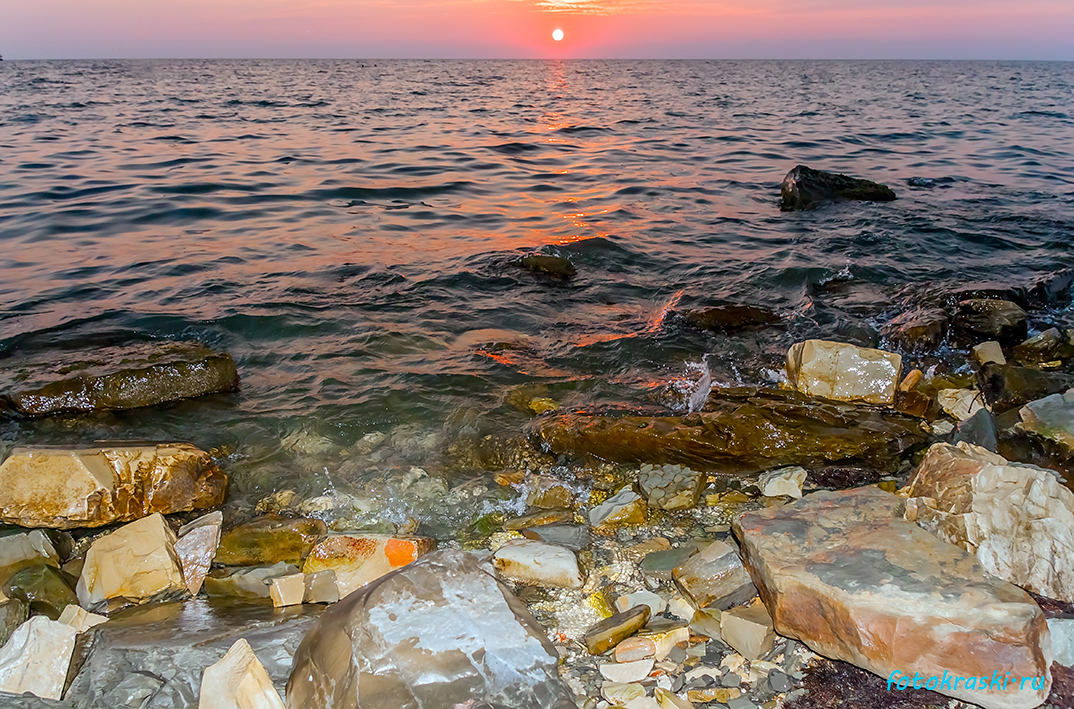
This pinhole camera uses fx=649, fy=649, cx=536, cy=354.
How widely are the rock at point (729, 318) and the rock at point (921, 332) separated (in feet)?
3.53

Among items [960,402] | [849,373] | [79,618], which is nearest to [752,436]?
[849,373]

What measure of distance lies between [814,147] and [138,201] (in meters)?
16.1

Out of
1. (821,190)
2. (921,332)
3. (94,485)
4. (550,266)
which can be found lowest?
(94,485)

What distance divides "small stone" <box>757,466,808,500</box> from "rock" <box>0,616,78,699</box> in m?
3.48

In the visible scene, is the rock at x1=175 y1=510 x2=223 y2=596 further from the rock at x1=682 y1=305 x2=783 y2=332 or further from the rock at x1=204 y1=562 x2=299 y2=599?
the rock at x1=682 y1=305 x2=783 y2=332

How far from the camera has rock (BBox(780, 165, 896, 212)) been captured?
1147 centimetres

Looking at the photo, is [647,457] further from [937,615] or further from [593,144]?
[593,144]

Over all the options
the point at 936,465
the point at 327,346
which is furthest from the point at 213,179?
the point at 936,465

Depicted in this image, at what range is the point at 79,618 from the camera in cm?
280

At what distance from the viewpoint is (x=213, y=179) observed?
42.2 ft

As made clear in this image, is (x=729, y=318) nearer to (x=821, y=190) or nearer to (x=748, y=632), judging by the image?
(x=748, y=632)

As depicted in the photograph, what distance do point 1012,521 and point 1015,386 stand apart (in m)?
2.45

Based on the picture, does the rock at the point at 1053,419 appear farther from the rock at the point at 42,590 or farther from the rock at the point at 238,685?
the rock at the point at 42,590

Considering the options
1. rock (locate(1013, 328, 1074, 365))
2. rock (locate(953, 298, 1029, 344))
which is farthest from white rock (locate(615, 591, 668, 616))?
rock (locate(953, 298, 1029, 344))
